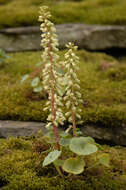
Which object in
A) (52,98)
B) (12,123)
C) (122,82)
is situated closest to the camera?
(52,98)

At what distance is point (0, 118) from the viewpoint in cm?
410

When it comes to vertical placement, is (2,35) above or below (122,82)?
above

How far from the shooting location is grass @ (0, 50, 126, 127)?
4.06 meters

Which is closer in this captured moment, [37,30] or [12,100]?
[12,100]

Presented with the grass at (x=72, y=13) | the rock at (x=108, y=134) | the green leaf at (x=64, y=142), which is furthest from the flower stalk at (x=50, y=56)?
the grass at (x=72, y=13)

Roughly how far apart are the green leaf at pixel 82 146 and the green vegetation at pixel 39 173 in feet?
1.46

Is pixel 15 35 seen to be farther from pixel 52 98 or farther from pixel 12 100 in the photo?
pixel 52 98

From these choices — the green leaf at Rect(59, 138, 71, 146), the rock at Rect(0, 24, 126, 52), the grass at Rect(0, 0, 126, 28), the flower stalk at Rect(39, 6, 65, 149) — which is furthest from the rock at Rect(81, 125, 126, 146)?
the grass at Rect(0, 0, 126, 28)

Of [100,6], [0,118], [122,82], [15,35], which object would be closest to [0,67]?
[15,35]

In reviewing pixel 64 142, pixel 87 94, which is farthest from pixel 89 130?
pixel 64 142

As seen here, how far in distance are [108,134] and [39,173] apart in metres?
1.50

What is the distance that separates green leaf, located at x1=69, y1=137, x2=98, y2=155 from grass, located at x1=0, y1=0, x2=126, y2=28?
495 centimetres

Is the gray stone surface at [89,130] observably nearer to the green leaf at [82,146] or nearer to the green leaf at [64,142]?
the green leaf at [64,142]

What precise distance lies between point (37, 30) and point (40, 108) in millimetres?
3193
